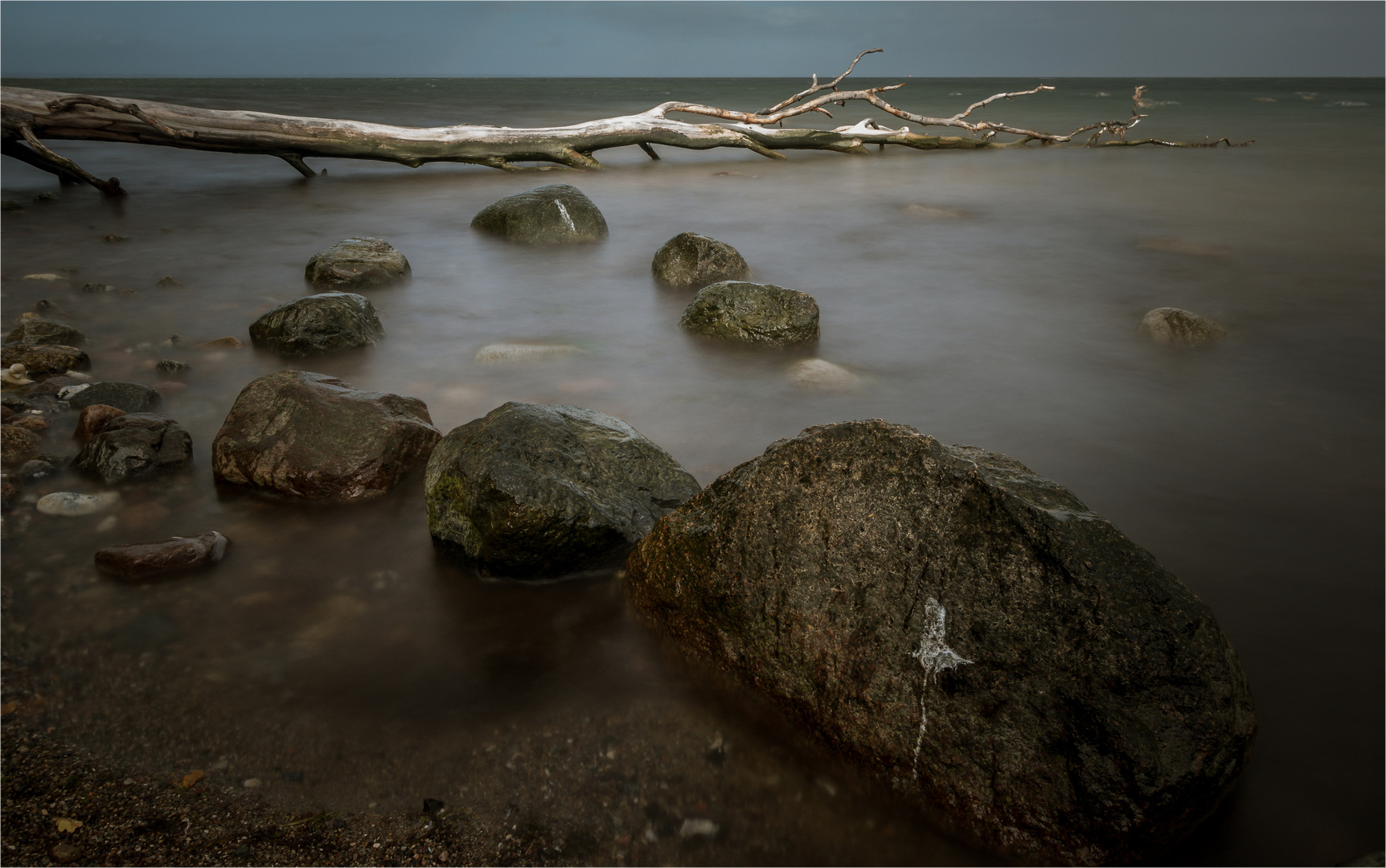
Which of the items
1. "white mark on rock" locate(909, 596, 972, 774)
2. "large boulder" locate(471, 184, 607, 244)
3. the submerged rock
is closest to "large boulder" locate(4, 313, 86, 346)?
the submerged rock

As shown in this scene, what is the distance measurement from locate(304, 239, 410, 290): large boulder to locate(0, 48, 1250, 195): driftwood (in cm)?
530

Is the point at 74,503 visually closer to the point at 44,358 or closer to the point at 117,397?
the point at 117,397

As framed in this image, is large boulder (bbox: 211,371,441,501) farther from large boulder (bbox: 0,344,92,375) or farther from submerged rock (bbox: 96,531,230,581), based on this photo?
large boulder (bbox: 0,344,92,375)

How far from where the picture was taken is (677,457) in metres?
3.72

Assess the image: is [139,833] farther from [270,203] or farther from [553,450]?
[270,203]

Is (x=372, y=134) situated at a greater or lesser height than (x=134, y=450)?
greater

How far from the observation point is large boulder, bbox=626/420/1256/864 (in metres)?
1.80

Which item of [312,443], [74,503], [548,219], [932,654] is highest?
[548,219]

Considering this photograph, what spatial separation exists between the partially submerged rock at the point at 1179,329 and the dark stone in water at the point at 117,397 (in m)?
5.61

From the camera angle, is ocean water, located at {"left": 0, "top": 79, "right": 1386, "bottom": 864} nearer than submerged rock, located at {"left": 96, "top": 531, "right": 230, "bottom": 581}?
Yes

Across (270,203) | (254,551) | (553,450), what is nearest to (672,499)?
(553,450)

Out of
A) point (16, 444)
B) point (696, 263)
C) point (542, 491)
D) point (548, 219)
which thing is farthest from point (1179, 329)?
point (16, 444)

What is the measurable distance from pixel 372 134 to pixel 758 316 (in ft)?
28.1

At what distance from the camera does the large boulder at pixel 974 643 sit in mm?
1799
